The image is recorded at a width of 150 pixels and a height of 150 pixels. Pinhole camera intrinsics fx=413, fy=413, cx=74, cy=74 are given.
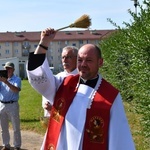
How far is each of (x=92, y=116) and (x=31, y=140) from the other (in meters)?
7.06

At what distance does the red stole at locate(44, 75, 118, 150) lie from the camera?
147 inches

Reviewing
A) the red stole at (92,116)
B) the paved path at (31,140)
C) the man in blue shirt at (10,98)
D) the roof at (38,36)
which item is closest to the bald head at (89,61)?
the red stole at (92,116)

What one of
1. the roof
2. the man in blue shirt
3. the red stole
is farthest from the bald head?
the roof

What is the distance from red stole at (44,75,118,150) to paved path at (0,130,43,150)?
5.91 meters

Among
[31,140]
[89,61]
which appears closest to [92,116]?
[89,61]

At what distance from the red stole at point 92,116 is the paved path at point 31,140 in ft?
19.4

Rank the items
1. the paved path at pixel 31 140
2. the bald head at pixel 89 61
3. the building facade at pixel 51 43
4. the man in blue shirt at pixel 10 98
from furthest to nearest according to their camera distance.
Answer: the building facade at pixel 51 43, the paved path at pixel 31 140, the man in blue shirt at pixel 10 98, the bald head at pixel 89 61

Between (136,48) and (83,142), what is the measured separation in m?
3.72

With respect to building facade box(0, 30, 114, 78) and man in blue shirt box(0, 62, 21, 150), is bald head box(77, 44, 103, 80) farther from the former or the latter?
building facade box(0, 30, 114, 78)

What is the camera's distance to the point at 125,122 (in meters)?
3.74

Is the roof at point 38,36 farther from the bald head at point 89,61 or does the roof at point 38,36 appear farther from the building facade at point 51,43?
the bald head at point 89,61

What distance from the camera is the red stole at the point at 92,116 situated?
3740mm

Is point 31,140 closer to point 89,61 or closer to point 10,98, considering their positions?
point 10,98

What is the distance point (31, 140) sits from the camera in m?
10.6
